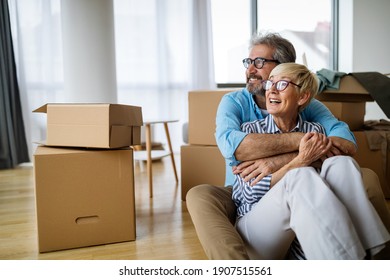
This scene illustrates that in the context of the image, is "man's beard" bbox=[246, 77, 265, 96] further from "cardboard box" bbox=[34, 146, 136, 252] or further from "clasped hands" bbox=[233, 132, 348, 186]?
"cardboard box" bbox=[34, 146, 136, 252]

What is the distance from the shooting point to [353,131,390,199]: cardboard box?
2225mm

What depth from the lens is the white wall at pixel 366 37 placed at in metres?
4.14

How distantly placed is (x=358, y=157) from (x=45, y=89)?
2.74 m

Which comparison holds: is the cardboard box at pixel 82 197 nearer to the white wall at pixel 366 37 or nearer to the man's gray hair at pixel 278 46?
the man's gray hair at pixel 278 46

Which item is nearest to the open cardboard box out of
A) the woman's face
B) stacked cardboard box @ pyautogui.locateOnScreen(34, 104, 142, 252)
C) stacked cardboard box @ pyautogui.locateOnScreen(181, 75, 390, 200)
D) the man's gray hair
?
stacked cardboard box @ pyautogui.locateOnScreen(181, 75, 390, 200)

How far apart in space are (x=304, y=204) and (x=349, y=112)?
1492 millimetres

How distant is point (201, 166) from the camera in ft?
7.30

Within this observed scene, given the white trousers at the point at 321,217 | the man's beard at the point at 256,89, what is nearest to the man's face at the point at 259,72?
the man's beard at the point at 256,89

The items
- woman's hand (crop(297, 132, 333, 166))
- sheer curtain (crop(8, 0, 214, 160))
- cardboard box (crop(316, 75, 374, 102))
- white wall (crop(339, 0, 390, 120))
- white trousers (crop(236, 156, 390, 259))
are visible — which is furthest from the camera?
white wall (crop(339, 0, 390, 120))

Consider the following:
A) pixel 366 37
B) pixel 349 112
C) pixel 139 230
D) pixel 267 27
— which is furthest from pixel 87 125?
pixel 366 37

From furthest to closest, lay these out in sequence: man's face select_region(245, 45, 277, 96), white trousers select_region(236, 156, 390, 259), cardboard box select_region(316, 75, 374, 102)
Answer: cardboard box select_region(316, 75, 374, 102)
man's face select_region(245, 45, 277, 96)
white trousers select_region(236, 156, 390, 259)

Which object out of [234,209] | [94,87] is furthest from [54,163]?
[94,87]

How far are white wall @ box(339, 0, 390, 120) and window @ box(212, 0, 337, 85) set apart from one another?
0.67ft
